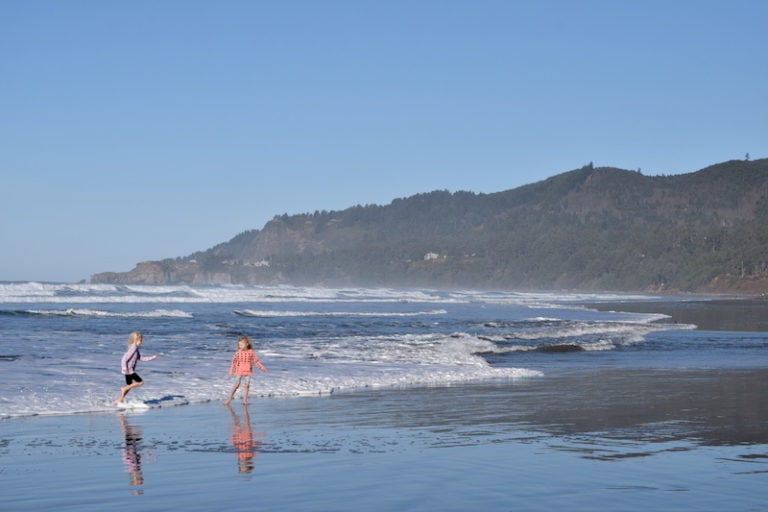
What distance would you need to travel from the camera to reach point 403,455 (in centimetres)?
1056

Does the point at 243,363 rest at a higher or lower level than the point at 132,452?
higher

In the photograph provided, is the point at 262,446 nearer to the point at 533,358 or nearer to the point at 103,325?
the point at 533,358

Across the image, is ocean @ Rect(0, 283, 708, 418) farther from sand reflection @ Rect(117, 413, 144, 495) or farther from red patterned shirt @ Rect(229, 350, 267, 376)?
sand reflection @ Rect(117, 413, 144, 495)

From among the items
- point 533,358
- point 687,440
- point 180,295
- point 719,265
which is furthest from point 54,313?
point 719,265

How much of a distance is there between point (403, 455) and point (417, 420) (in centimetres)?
286

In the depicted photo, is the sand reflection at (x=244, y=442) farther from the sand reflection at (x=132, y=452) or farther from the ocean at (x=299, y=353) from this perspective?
the ocean at (x=299, y=353)

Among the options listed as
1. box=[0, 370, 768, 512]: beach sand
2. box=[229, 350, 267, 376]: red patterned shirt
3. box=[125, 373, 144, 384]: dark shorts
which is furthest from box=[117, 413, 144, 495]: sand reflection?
box=[229, 350, 267, 376]: red patterned shirt

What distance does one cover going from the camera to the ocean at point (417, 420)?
877cm

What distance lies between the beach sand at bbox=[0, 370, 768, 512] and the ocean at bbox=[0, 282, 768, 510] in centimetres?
4

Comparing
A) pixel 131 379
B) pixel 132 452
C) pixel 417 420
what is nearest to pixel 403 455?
pixel 417 420

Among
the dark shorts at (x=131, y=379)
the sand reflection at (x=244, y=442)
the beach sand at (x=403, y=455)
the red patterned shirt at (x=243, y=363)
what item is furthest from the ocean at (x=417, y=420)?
the red patterned shirt at (x=243, y=363)

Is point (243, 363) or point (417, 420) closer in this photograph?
point (417, 420)

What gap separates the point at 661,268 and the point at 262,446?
15079 cm

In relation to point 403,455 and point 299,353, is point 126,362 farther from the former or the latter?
point 299,353
